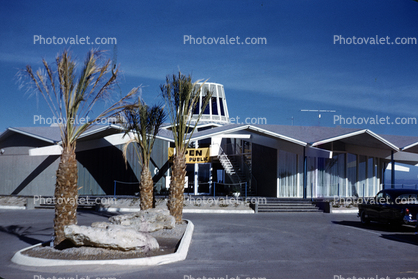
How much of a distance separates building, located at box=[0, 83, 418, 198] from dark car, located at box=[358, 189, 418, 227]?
25.3 ft

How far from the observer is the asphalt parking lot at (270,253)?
7270 mm

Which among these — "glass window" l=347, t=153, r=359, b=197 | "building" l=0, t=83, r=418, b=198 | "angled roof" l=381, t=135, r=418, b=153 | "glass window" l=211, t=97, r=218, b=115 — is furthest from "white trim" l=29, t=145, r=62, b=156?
"glass window" l=211, t=97, r=218, b=115

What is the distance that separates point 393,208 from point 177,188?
23.9 feet

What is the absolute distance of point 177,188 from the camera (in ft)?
45.2

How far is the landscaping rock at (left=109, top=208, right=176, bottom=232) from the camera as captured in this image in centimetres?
1196

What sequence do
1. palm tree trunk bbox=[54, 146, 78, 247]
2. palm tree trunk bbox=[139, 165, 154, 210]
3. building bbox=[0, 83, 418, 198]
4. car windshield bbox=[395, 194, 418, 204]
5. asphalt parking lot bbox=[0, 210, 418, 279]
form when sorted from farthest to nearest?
building bbox=[0, 83, 418, 198] → palm tree trunk bbox=[139, 165, 154, 210] → car windshield bbox=[395, 194, 418, 204] → palm tree trunk bbox=[54, 146, 78, 247] → asphalt parking lot bbox=[0, 210, 418, 279]

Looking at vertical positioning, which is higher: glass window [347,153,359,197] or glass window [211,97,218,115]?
glass window [211,97,218,115]

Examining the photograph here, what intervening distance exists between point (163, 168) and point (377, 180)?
14690 mm

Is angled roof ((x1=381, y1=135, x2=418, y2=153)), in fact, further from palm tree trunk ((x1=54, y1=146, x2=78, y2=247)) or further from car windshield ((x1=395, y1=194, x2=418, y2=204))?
palm tree trunk ((x1=54, y1=146, x2=78, y2=247))

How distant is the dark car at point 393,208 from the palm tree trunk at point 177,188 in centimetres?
694

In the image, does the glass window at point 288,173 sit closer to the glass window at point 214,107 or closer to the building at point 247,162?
the building at point 247,162

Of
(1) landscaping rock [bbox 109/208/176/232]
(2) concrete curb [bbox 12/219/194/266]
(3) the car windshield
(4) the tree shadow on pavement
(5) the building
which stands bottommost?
(4) the tree shadow on pavement

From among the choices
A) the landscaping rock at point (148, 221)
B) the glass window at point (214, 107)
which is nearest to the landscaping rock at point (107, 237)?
the landscaping rock at point (148, 221)

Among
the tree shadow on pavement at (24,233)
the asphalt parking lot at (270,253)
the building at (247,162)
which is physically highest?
the building at (247,162)
